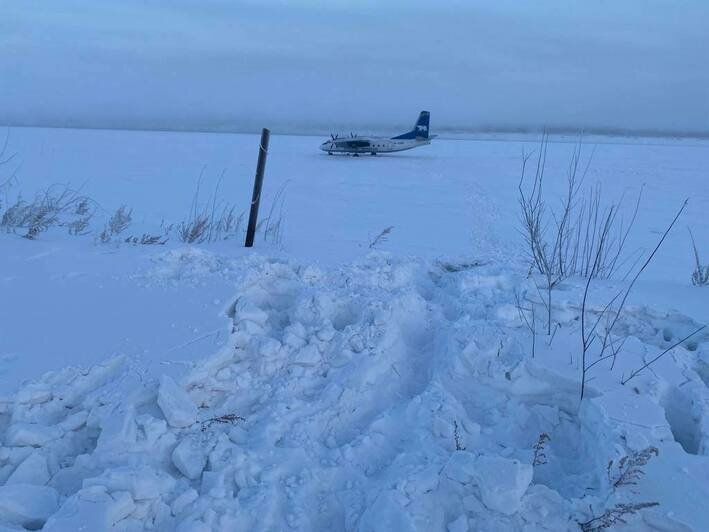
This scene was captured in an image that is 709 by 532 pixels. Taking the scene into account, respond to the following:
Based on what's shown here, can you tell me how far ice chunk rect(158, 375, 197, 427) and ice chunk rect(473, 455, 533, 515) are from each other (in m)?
1.47

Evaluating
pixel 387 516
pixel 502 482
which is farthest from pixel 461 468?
pixel 387 516

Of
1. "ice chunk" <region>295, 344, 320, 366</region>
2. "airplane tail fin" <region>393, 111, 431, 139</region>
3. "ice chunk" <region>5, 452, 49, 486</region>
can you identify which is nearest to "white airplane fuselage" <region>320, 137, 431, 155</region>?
"airplane tail fin" <region>393, 111, 431, 139</region>

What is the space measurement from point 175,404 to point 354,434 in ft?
3.20

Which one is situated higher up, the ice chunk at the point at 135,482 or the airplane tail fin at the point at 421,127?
the airplane tail fin at the point at 421,127

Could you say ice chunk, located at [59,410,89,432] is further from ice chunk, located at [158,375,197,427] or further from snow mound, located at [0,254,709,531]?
ice chunk, located at [158,375,197,427]

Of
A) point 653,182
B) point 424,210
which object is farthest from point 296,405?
point 653,182

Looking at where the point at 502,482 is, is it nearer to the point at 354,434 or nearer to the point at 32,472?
the point at 354,434

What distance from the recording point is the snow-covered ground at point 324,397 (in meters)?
2.45

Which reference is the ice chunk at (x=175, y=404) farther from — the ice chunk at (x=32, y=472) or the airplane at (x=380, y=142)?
the airplane at (x=380, y=142)

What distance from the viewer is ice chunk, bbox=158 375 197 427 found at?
2.87m

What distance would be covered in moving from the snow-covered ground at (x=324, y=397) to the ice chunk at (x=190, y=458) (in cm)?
1

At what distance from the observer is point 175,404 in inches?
115

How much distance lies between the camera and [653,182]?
19484 millimetres

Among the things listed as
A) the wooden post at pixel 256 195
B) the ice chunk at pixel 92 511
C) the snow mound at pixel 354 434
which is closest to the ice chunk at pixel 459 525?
the snow mound at pixel 354 434
